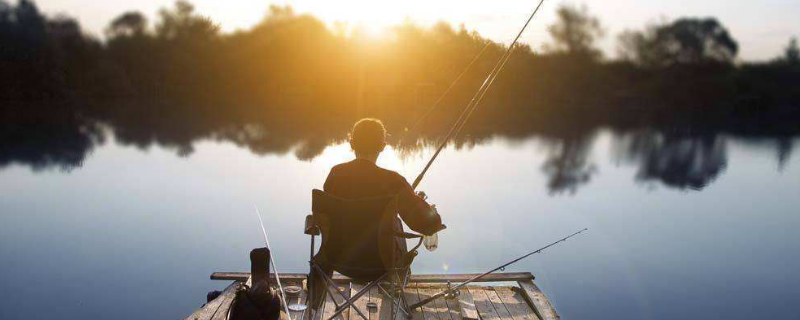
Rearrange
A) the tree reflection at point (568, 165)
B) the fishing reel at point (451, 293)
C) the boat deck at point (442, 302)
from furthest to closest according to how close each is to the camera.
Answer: the tree reflection at point (568, 165)
the fishing reel at point (451, 293)
the boat deck at point (442, 302)

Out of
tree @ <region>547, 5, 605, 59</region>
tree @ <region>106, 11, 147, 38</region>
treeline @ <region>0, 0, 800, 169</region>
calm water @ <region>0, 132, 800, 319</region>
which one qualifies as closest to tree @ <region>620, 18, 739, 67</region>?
treeline @ <region>0, 0, 800, 169</region>

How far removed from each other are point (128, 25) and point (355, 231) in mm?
43737

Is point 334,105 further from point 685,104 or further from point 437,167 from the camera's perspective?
point 685,104

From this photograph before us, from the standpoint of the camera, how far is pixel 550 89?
38.0 meters

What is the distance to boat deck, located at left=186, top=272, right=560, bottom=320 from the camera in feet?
12.7

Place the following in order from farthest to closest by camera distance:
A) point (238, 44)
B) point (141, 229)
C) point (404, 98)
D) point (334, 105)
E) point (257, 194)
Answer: point (238, 44) → point (334, 105) → point (404, 98) → point (257, 194) → point (141, 229)

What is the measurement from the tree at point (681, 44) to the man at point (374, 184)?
40.8 meters

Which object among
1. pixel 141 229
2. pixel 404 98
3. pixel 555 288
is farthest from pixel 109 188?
pixel 404 98

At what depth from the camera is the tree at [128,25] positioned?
41438 millimetres

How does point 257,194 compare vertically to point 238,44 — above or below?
below

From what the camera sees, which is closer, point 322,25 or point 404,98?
point 404,98

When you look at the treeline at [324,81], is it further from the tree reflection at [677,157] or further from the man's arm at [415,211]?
the man's arm at [415,211]

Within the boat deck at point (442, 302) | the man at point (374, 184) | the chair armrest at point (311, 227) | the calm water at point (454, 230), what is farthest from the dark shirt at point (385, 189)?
the calm water at point (454, 230)

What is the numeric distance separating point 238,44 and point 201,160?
2990cm
